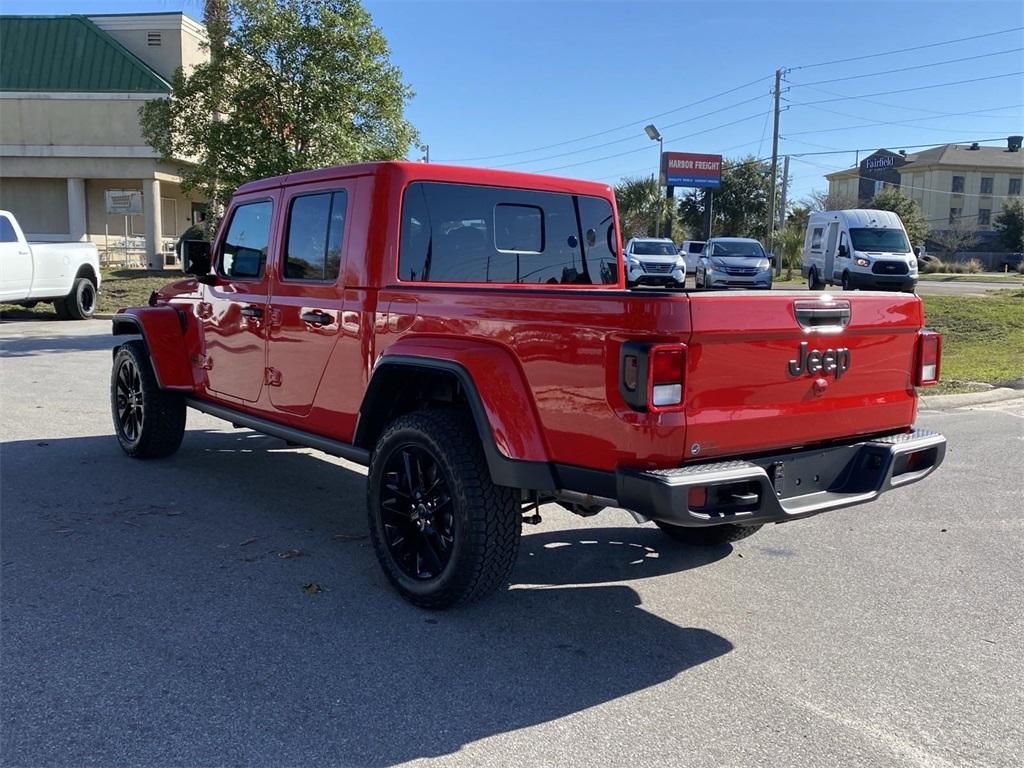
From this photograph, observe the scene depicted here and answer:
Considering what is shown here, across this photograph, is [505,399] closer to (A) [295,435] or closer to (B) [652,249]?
(A) [295,435]

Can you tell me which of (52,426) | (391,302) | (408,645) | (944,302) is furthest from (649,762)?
(944,302)

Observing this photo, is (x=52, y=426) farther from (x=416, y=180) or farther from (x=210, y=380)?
(x=416, y=180)

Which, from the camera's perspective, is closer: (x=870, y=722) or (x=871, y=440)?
(x=870, y=722)

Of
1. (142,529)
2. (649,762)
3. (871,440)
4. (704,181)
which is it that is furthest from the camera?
(704,181)

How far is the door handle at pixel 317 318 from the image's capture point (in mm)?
4723

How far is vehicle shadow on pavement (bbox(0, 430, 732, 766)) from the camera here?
304 cm

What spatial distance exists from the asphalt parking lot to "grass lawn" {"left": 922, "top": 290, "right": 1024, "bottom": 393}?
626 cm

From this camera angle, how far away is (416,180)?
15.1ft

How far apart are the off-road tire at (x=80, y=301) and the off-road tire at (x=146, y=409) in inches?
458

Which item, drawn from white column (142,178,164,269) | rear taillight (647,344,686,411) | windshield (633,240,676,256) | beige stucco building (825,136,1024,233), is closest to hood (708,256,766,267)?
windshield (633,240,676,256)

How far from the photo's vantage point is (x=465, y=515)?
12.6 ft

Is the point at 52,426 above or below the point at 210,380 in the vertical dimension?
below

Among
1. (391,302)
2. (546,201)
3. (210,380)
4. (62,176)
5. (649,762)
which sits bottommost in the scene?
(649,762)

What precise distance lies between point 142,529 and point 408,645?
223cm
